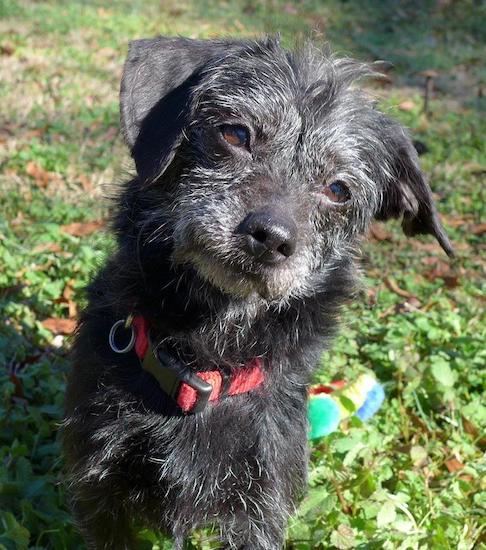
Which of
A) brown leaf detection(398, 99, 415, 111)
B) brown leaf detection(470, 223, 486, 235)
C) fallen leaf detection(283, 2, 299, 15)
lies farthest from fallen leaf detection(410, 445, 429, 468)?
fallen leaf detection(283, 2, 299, 15)

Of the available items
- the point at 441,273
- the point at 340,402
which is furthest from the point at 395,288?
the point at 340,402

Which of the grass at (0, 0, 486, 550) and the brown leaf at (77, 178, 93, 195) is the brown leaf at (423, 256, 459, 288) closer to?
the grass at (0, 0, 486, 550)

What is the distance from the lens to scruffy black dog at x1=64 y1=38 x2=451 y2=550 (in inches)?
104

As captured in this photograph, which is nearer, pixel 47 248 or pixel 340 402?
pixel 340 402

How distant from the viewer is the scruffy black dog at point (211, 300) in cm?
263

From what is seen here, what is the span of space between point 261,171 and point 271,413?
34.9 inches

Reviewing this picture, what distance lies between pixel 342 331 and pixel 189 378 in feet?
5.75

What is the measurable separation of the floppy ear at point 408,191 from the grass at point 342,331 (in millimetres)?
336

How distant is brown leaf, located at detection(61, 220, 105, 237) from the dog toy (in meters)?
2.07

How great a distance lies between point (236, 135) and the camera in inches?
108

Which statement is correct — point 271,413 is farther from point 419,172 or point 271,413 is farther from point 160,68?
point 160,68

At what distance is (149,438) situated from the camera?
2.71 metres

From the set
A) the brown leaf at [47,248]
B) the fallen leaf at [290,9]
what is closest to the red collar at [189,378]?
the brown leaf at [47,248]

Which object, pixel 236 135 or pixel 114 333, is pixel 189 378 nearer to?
pixel 114 333
